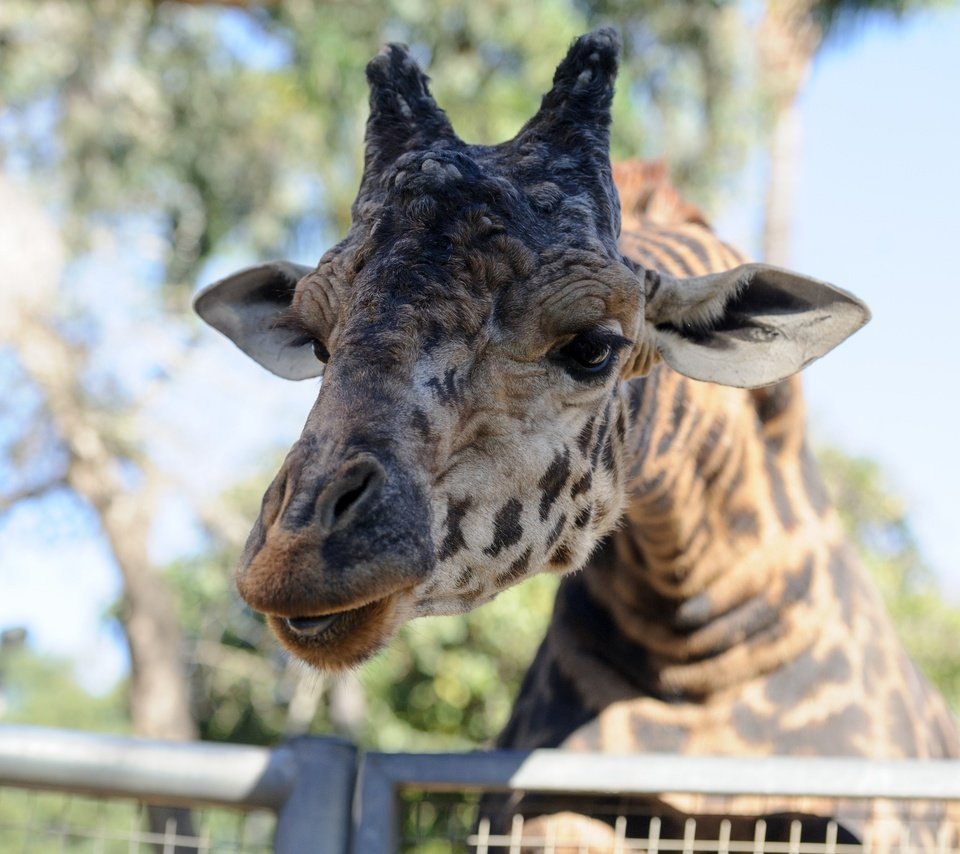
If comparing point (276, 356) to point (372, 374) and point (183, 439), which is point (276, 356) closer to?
point (372, 374)

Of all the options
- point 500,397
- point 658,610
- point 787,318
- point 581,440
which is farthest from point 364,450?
point 658,610

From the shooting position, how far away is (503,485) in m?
2.67

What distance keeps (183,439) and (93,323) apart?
5.18 ft

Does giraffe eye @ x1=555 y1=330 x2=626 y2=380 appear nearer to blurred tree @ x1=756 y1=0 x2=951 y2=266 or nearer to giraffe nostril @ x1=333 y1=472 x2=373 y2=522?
giraffe nostril @ x1=333 y1=472 x2=373 y2=522

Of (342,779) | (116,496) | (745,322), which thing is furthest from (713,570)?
(116,496)

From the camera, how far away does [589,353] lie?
2.79 meters

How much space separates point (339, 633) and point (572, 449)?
766 mm

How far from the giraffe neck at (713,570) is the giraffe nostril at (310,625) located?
5.51ft

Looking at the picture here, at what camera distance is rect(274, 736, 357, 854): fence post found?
2.71 m

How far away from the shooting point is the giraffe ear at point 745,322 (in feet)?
Result: 10.4

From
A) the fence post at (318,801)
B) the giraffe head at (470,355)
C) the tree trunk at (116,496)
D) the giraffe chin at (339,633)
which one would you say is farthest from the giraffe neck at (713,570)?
the tree trunk at (116,496)

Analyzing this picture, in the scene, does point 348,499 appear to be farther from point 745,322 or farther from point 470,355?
point 745,322

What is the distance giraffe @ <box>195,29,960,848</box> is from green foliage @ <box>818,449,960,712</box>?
11.5 m

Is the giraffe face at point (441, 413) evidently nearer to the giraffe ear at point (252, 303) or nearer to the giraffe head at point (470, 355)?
the giraffe head at point (470, 355)
